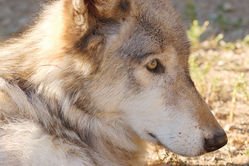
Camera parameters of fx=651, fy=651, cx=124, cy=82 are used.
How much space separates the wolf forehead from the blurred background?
0.65 m

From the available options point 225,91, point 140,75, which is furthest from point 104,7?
point 225,91

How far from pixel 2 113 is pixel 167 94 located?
0.86 meters

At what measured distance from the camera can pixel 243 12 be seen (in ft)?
23.0

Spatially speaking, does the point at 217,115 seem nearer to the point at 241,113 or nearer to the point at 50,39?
the point at 241,113

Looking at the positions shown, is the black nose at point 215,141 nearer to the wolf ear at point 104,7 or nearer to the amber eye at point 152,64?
the amber eye at point 152,64

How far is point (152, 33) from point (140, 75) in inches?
9.1

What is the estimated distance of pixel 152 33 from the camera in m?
3.42

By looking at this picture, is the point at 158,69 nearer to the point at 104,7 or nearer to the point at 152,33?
the point at 152,33

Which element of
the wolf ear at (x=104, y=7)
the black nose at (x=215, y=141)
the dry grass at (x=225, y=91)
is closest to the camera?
the wolf ear at (x=104, y=7)

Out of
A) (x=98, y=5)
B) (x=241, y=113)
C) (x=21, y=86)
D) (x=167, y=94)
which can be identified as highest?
(x=98, y=5)

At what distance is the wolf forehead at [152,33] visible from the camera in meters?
3.39

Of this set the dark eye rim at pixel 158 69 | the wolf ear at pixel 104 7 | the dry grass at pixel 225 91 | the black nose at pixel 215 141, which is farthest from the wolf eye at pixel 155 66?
the dry grass at pixel 225 91

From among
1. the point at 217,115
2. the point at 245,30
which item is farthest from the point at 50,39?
the point at 245,30

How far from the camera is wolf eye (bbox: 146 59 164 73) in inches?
133
